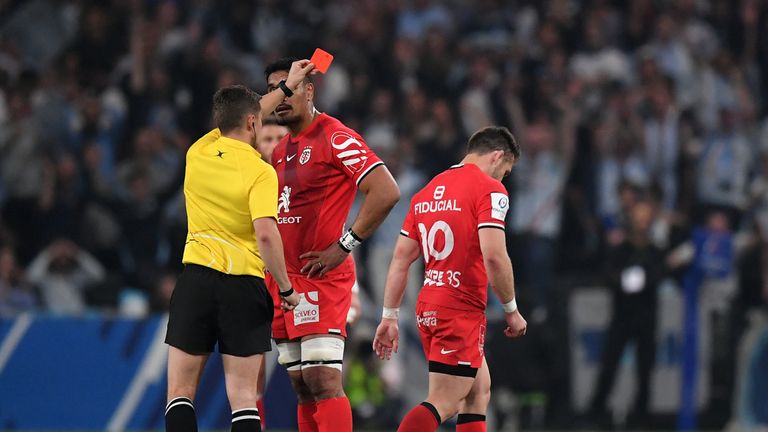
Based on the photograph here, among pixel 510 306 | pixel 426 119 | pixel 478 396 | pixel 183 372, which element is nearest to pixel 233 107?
pixel 183 372

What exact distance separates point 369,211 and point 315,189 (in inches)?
16.9

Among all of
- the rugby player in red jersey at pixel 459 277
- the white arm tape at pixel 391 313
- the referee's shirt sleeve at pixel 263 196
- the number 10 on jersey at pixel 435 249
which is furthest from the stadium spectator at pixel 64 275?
the referee's shirt sleeve at pixel 263 196

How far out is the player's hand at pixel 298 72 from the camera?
772 centimetres

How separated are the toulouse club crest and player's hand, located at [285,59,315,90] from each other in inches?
16.2

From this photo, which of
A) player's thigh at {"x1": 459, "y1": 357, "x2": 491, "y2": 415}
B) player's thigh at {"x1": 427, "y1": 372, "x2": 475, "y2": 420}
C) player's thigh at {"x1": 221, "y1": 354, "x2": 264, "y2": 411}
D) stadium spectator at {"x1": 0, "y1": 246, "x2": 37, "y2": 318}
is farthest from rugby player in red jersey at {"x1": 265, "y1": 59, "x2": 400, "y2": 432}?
stadium spectator at {"x1": 0, "y1": 246, "x2": 37, "y2": 318}

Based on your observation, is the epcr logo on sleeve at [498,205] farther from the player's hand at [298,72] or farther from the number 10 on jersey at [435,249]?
the player's hand at [298,72]

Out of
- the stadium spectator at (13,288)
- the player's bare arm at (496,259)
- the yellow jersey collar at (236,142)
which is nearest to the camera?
the yellow jersey collar at (236,142)

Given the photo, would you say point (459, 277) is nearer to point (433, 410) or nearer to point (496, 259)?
point (496, 259)

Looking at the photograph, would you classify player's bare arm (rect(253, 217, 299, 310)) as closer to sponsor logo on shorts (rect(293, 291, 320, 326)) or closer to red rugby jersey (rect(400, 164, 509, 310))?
sponsor logo on shorts (rect(293, 291, 320, 326))

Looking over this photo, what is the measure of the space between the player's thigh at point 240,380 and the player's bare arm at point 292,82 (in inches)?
60.7

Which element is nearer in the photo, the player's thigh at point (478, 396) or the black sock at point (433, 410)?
the black sock at point (433, 410)

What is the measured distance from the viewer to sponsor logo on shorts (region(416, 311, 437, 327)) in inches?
320

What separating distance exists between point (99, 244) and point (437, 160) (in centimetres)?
428

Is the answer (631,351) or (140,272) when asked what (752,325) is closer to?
(631,351)
